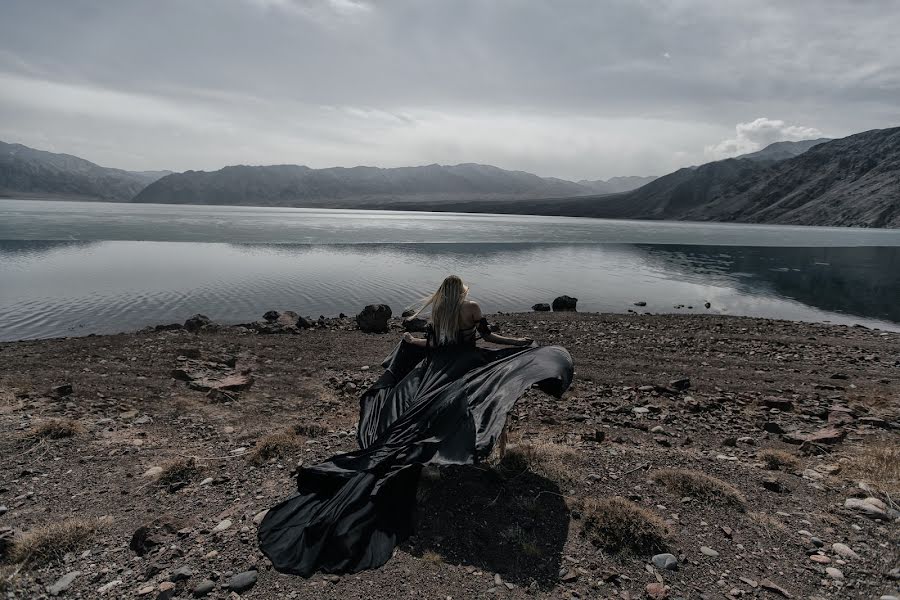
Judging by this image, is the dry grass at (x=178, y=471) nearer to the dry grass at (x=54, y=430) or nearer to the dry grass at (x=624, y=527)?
the dry grass at (x=54, y=430)

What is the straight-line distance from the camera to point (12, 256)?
41219mm

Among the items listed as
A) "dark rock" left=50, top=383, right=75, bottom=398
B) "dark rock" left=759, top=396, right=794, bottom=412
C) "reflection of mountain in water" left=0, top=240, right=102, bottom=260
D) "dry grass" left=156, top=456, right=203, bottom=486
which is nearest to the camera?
"dry grass" left=156, top=456, right=203, bottom=486

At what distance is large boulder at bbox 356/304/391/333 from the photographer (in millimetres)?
20281

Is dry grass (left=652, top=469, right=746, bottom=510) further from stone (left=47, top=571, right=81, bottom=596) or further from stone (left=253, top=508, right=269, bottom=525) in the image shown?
stone (left=47, top=571, right=81, bottom=596)

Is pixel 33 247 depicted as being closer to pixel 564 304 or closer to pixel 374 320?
pixel 374 320

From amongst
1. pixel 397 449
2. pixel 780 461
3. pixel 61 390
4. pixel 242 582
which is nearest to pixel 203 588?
pixel 242 582

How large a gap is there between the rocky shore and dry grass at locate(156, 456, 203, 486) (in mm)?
27

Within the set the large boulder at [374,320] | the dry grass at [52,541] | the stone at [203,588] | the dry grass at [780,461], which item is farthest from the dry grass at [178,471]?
the large boulder at [374,320]

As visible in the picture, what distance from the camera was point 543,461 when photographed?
7102mm

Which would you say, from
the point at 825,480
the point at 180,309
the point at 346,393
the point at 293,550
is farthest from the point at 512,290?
the point at 293,550

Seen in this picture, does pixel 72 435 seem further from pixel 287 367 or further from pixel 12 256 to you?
pixel 12 256

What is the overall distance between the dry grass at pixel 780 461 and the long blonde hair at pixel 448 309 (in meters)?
5.08

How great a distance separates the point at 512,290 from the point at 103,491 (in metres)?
29.5

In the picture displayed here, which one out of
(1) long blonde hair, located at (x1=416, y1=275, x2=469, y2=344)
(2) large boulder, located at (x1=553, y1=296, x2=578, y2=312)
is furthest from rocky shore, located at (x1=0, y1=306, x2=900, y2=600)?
(2) large boulder, located at (x1=553, y1=296, x2=578, y2=312)
